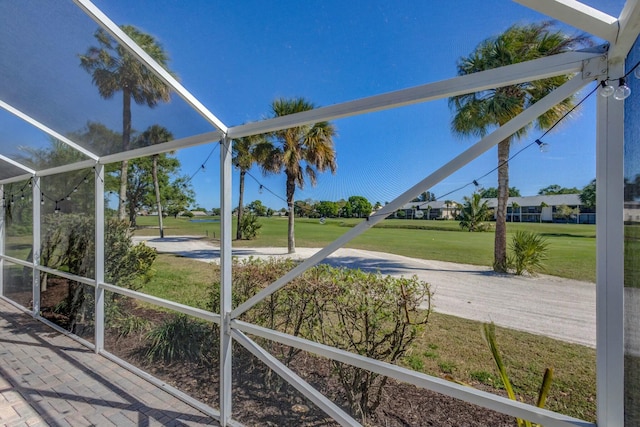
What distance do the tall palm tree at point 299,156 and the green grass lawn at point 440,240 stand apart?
0.25 meters

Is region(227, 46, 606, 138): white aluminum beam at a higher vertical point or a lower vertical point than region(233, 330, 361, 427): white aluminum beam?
higher

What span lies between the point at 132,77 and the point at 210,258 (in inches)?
76.6

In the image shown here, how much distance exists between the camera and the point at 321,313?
88.0 inches

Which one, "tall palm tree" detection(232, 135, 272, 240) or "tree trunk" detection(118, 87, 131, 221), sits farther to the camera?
"tall palm tree" detection(232, 135, 272, 240)

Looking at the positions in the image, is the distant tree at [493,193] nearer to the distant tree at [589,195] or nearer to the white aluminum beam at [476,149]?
the distant tree at [589,195]

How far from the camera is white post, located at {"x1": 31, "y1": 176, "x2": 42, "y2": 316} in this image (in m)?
4.42

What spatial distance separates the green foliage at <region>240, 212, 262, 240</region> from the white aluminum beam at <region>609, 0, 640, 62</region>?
2.49m

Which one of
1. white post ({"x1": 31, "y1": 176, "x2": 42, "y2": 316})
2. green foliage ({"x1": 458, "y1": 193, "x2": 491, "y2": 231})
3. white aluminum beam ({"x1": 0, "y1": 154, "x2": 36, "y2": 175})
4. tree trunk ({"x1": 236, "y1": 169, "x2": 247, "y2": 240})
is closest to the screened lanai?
tree trunk ({"x1": 236, "y1": 169, "x2": 247, "y2": 240})

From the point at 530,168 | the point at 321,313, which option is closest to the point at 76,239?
the point at 321,313

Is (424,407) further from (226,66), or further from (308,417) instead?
(226,66)

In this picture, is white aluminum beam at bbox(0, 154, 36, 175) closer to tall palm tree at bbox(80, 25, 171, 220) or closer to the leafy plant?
tall palm tree at bbox(80, 25, 171, 220)

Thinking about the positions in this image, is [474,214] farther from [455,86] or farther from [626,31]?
[626,31]

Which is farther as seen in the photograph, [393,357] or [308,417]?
[308,417]

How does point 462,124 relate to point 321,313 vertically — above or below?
above
